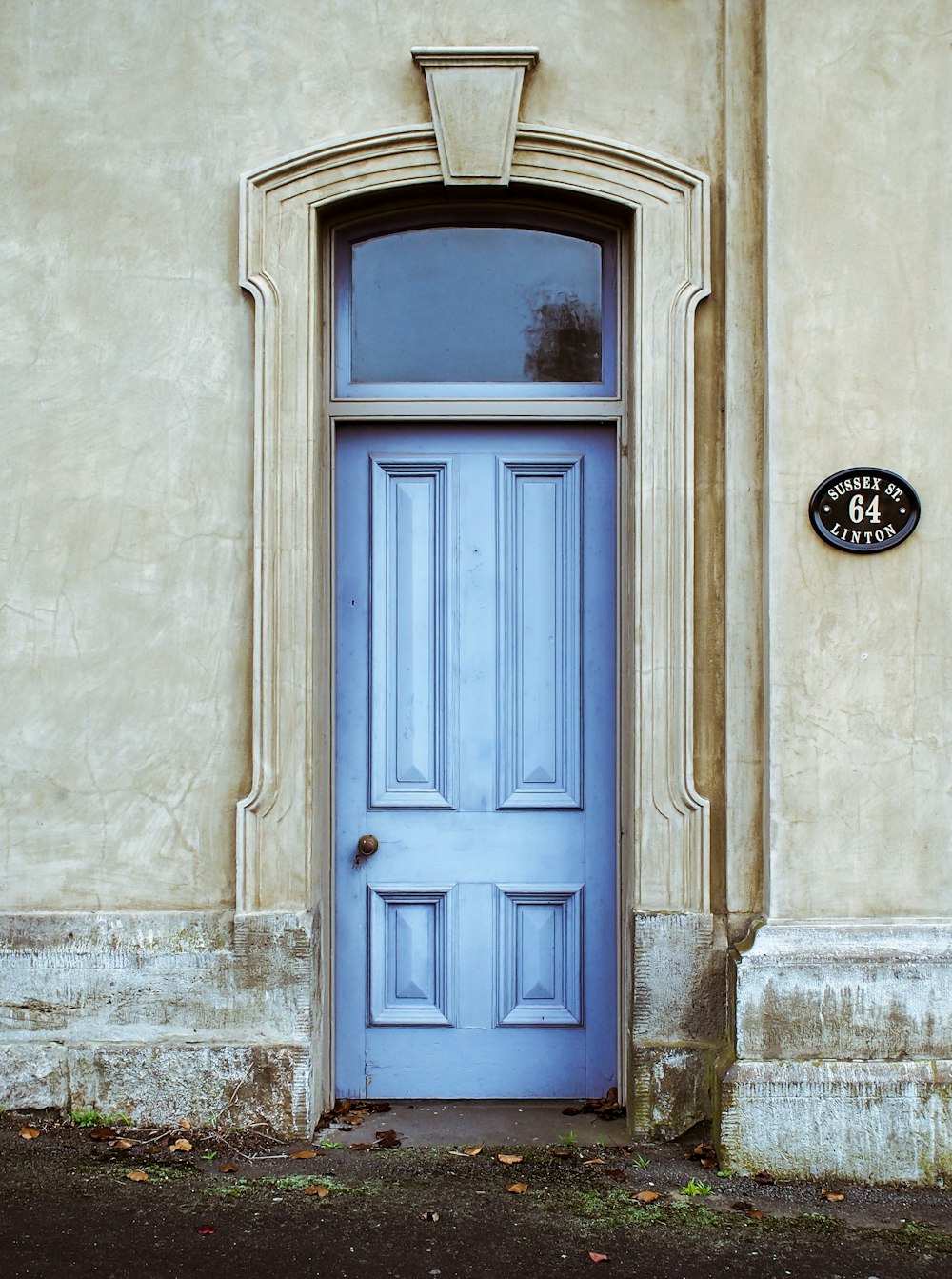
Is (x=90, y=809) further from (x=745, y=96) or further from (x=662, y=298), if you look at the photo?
(x=745, y=96)

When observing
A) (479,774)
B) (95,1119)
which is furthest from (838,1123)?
(95,1119)

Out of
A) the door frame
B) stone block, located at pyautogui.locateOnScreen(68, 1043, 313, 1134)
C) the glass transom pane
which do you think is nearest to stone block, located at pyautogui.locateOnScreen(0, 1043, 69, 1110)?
stone block, located at pyautogui.locateOnScreen(68, 1043, 313, 1134)

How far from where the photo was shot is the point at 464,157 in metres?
4.20

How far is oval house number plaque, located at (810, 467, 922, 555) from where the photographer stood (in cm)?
400

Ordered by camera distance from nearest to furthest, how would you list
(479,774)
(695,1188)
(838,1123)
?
(695,1188) → (838,1123) → (479,774)

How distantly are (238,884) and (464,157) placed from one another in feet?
8.93

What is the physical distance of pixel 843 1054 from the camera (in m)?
3.92

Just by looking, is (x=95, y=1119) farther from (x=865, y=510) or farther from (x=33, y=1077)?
(x=865, y=510)

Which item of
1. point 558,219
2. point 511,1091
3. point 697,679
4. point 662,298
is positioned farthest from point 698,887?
point 558,219

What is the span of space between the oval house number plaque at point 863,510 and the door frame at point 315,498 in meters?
0.46

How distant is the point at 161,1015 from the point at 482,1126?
1222mm

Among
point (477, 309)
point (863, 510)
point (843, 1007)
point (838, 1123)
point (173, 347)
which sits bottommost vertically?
point (838, 1123)

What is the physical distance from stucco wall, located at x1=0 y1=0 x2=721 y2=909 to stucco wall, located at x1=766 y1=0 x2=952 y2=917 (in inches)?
20.9

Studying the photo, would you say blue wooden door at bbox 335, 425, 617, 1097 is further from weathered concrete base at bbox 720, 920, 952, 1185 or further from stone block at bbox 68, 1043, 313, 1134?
weathered concrete base at bbox 720, 920, 952, 1185
